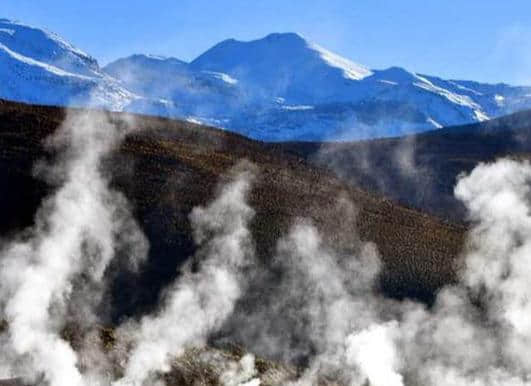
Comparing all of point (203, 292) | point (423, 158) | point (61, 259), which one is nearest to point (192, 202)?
point (203, 292)

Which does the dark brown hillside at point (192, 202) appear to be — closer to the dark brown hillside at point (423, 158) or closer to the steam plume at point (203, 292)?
the steam plume at point (203, 292)

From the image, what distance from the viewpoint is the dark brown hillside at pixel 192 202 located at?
184ft

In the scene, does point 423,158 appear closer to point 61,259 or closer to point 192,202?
point 192,202

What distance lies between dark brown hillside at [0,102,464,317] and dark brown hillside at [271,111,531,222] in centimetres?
1743

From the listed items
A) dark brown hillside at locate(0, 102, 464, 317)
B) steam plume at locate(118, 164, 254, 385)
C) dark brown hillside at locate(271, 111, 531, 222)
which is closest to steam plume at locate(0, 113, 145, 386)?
dark brown hillside at locate(0, 102, 464, 317)

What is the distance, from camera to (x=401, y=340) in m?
44.0

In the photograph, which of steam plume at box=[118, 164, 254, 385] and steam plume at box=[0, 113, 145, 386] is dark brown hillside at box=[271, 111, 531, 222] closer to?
steam plume at box=[118, 164, 254, 385]

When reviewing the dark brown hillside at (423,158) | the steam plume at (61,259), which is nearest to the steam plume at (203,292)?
the steam plume at (61,259)

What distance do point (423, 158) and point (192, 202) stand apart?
71.5 meters

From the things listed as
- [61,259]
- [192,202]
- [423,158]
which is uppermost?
[423,158]

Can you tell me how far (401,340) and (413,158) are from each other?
298ft

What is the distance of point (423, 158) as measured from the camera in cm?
13238

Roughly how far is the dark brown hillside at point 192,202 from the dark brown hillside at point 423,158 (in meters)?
17.4

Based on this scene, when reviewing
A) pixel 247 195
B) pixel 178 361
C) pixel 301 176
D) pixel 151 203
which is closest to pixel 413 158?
pixel 301 176
